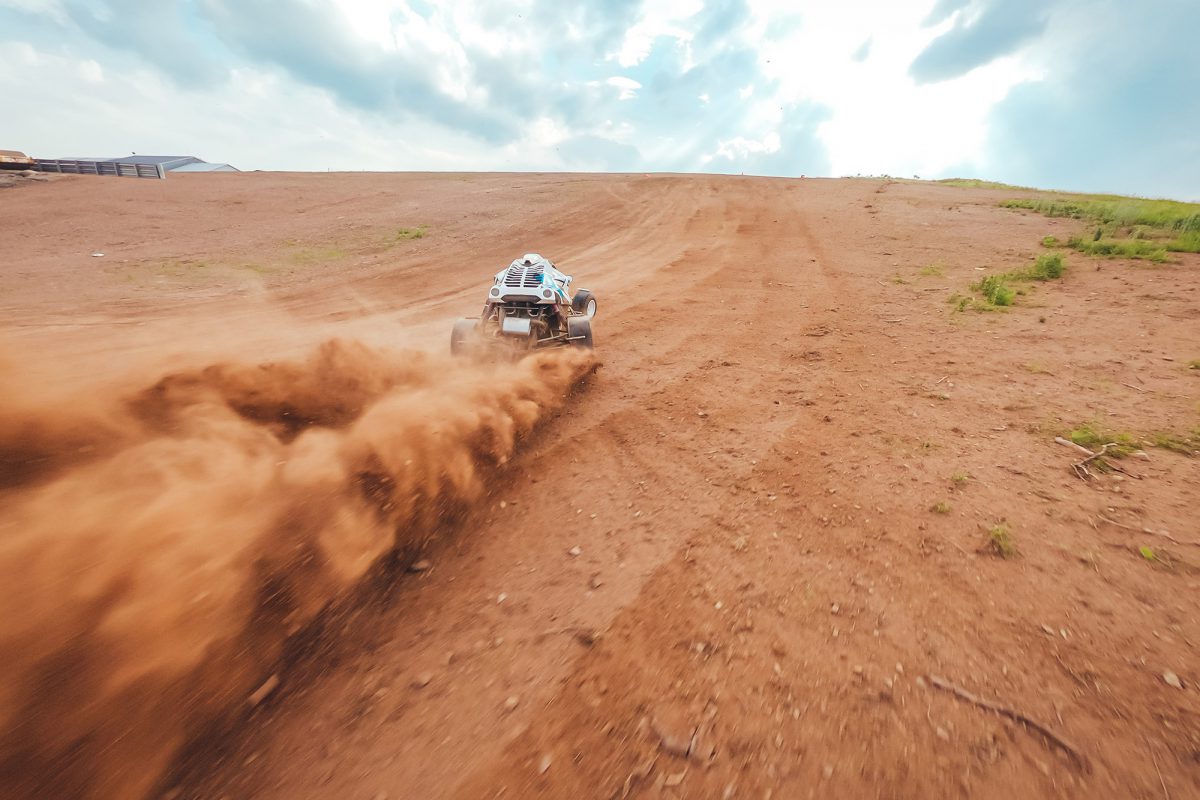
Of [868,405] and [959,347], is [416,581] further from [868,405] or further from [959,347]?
[959,347]

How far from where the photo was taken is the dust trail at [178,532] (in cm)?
183

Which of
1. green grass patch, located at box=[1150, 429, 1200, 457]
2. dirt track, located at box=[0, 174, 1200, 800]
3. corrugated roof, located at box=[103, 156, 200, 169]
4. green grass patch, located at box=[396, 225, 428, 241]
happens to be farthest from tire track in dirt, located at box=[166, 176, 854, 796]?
corrugated roof, located at box=[103, 156, 200, 169]

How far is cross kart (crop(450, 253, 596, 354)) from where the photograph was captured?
617cm

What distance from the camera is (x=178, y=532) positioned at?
2395mm

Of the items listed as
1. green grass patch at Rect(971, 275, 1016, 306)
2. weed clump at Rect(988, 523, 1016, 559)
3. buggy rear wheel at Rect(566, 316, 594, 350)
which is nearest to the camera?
weed clump at Rect(988, 523, 1016, 559)

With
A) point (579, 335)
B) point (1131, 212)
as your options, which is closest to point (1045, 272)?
point (1131, 212)

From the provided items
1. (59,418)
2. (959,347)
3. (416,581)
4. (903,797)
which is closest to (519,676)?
(416,581)

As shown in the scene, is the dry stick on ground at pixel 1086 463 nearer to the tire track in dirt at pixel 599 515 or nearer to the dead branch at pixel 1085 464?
the dead branch at pixel 1085 464

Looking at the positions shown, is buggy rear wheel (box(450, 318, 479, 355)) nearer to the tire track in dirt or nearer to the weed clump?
the tire track in dirt

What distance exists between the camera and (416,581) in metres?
3.07

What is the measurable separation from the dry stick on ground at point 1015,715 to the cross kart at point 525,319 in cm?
488

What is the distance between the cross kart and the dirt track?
0.86m

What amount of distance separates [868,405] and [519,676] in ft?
15.1

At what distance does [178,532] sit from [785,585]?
3.32m
